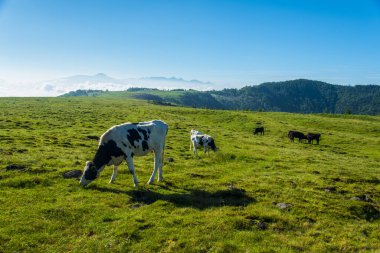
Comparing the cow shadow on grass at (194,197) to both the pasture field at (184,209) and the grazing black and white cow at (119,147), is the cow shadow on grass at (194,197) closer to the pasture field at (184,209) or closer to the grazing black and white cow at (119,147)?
the pasture field at (184,209)

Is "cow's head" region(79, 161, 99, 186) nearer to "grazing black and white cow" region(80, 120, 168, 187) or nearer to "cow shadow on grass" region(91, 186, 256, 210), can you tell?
"grazing black and white cow" region(80, 120, 168, 187)

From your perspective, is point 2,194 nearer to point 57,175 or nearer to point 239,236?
point 57,175

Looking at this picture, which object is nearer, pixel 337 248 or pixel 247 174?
pixel 337 248

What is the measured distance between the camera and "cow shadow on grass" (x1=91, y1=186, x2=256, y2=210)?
15.4 m

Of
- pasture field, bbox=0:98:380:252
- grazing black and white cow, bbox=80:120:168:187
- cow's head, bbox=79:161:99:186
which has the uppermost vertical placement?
grazing black and white cow, bbox=80:120:168:187

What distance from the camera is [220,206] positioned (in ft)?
49.8

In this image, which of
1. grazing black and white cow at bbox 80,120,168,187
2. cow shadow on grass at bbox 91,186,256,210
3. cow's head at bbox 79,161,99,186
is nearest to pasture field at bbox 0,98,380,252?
cow shadow on grass at bbox 91,186,256,210

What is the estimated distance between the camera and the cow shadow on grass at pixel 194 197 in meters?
15.4

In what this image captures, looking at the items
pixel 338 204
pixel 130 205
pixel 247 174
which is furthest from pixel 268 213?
pixel 247 174

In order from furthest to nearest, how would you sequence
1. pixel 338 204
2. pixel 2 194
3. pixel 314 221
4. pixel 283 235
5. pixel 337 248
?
pixel 338 204, pixel 2 194, pixel 314 221, pixel 283 235, pixel 337 248

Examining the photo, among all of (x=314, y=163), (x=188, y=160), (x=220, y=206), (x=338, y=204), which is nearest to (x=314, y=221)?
(x=338, y=204)

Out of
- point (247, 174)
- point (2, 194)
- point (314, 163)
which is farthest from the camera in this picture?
point (314, 163)

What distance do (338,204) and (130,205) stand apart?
11.0m

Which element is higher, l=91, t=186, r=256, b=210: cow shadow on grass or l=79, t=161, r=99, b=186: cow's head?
l=79, t=161, r=99, b=186: cow's head
